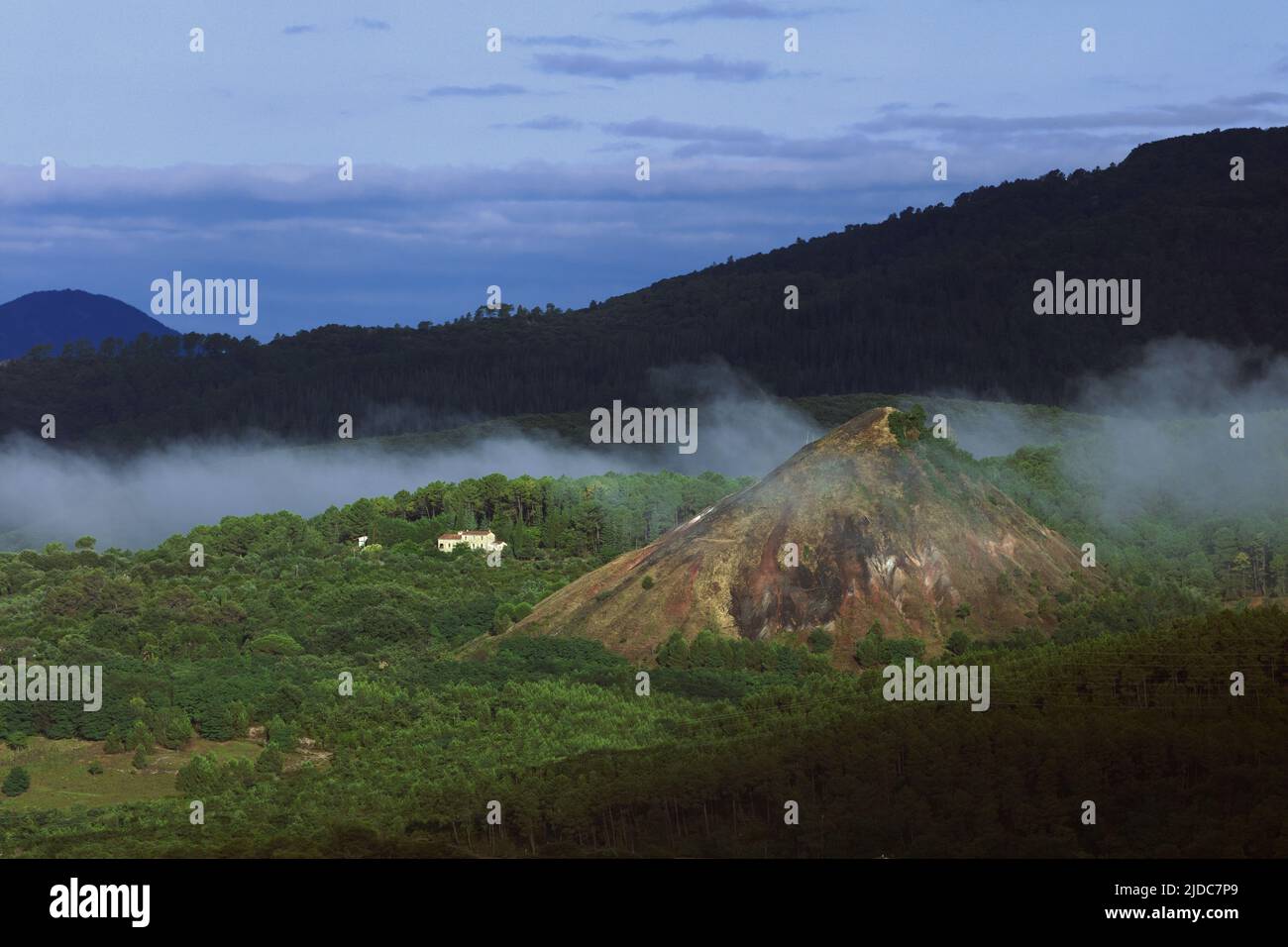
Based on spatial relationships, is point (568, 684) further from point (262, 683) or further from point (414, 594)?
point (414, 594)

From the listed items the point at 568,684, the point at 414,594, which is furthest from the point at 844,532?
the point at 414,594

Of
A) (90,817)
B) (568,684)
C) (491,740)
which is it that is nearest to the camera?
(90,817)

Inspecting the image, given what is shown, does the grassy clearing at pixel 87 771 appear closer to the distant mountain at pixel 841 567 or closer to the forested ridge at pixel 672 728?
the forested ridge at pixel 672 728

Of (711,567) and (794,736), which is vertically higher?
(711,567)

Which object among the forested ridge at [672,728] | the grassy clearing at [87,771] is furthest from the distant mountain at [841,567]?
the grassy clearing at [87,771]

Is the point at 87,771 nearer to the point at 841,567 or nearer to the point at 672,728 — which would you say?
the point at 672,728

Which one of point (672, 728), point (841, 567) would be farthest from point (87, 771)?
point (841, 567)

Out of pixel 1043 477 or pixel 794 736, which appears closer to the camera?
pixel 794 736

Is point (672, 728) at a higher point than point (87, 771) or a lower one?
higher

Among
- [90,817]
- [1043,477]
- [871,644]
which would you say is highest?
[1043,477]
